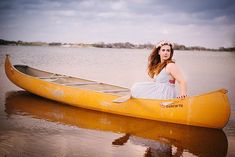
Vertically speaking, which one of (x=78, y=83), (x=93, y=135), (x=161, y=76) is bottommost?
(x=93, y=135)

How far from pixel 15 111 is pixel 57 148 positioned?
8.26 feet

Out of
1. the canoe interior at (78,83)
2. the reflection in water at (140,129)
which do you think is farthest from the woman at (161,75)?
the canoe interior at (78,83)

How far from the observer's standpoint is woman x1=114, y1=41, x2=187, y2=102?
5879 mm

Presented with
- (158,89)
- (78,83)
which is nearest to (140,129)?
(158,89)

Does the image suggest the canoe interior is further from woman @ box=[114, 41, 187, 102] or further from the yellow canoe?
woman @ box=[114, 41, 187, 102]

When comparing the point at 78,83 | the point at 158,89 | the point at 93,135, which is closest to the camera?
the point at 93,135

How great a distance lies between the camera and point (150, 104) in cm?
605

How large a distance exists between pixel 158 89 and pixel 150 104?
0.32 meters

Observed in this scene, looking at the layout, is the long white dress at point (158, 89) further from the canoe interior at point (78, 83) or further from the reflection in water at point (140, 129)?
the canoe interior at point (78, 83)

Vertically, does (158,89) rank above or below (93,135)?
above

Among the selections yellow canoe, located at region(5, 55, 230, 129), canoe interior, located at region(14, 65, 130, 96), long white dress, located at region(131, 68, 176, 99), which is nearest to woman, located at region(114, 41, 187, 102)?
long white dress, located at region(131, 68, 176, 99)

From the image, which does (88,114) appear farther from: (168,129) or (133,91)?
(168,129)

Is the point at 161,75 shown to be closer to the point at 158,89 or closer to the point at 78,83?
the point at 158,89

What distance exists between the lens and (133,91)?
20.6ft
